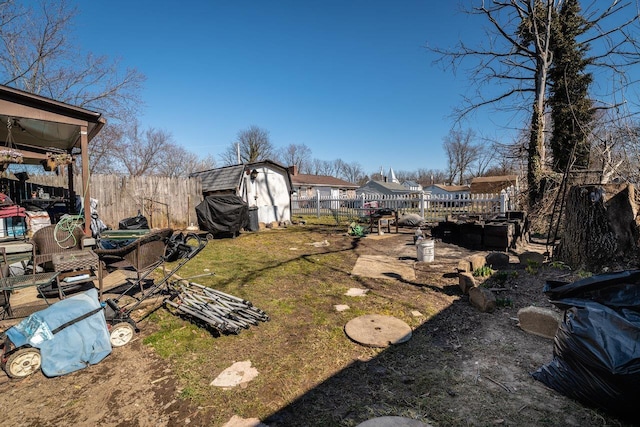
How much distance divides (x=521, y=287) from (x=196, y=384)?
4.56 meters

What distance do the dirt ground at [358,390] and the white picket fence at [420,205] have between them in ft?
25.4

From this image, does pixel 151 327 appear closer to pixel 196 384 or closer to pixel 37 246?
pixel 196 384

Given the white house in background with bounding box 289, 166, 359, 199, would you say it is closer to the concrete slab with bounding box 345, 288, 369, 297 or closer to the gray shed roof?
the gray shed roof

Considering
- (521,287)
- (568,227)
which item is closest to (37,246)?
(521,287)

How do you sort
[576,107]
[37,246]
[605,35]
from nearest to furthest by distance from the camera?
[37,246], [605,35], [576,107]

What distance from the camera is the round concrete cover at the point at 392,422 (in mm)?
1900

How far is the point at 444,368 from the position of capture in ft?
8.46

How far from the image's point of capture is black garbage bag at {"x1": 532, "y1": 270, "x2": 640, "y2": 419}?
1777 mm

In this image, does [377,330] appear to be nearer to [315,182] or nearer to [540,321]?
[540,321]

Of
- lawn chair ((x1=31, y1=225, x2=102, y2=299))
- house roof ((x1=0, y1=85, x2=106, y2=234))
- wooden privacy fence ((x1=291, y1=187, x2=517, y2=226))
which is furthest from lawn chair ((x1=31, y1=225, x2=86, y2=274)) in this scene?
wooden privacy fence ((x1=291, y1=187, x2=517, y2=226))

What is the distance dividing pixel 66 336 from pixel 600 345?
4.18 metres

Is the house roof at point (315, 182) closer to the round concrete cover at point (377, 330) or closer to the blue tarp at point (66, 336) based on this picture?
the round concrete cover at point (377, 330)

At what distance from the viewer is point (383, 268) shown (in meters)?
6.06

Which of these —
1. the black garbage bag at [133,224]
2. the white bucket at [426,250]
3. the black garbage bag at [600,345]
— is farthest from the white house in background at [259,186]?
the black garbage bag at [600,345]
